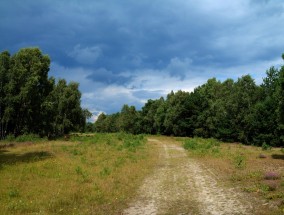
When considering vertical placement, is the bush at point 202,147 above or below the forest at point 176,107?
below

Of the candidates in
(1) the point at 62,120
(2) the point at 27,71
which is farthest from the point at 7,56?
(1) the point at 62,120

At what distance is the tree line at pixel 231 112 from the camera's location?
2562 inches

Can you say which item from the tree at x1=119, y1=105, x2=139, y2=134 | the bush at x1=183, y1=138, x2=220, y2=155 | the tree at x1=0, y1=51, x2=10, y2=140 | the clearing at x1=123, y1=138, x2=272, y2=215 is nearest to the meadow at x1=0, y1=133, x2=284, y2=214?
the clearing at x1=123, y1=138, x2=272, y2=215

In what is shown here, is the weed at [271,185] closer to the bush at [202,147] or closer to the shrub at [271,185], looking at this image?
the shrub at [271,185]

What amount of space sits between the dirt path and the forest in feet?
59.0

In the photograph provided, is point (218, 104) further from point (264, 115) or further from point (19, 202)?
point (19, 202)

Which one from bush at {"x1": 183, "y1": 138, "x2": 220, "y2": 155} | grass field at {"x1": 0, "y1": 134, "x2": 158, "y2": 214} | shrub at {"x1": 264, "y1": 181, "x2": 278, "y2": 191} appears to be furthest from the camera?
bush at {"x1": 183, "y1": 138, "x2": 220, "y2": 155}

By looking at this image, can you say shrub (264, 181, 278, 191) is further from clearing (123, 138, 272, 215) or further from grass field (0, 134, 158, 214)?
grass field (0, 134, 158, 214)

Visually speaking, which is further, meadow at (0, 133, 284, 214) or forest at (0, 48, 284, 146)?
forest at (0, 48, 284, 146)

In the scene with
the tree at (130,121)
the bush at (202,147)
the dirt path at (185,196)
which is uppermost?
the tree at (130,121)

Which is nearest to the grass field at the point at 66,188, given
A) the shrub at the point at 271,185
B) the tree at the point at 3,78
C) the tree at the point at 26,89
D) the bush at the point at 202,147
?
the shrub at the point at 271,185

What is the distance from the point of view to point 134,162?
27797 millimetres

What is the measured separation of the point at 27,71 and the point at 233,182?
51.5 meters

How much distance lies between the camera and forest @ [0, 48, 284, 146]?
196 ft
